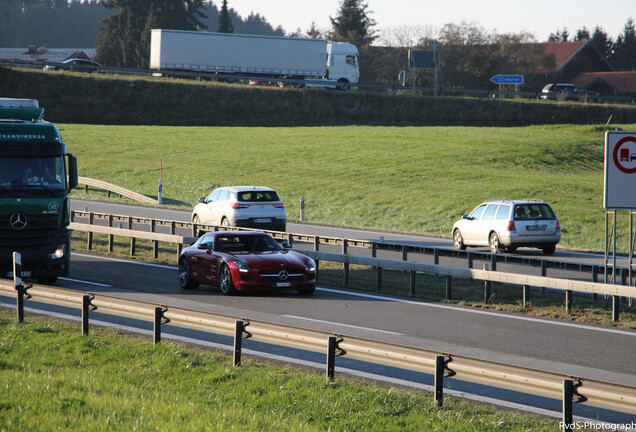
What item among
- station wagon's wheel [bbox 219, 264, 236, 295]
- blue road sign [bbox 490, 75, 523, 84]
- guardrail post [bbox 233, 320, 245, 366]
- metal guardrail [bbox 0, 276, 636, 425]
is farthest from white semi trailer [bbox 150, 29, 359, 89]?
guardrail post [bbox 233, 320, 245, 366]

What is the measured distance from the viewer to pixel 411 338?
11.9 metres

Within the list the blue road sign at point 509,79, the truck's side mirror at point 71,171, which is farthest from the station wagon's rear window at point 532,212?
the blue road sign at point 509,79

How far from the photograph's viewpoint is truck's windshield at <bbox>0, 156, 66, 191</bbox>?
16.0 meters

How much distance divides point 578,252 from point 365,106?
149ft

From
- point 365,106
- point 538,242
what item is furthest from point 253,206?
point 365,106

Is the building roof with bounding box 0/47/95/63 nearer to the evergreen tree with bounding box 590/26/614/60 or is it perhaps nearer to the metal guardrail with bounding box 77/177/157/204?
the evergreen tree with bounding box 590/26/614/60

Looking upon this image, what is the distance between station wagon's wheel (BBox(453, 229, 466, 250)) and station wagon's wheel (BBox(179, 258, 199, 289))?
10394 mm

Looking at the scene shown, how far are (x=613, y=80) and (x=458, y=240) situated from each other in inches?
3291

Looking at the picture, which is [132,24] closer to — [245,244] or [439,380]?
[245,244]

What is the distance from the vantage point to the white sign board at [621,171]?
14836 millimetres

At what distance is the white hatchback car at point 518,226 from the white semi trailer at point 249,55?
4854 cm

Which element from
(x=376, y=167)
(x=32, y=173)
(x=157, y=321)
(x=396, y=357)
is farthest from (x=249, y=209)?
(x=376, y=167)

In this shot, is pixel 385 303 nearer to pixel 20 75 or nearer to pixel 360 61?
pixel 20 75

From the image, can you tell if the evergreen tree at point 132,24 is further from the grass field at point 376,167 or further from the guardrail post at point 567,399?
the guardrail post at point 567,399
